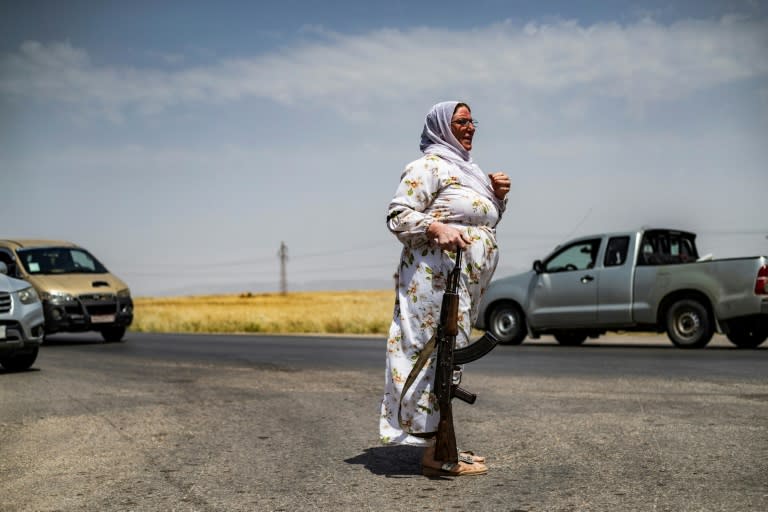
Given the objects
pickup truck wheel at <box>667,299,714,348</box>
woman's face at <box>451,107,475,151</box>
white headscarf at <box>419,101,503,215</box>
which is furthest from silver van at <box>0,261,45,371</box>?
pickup truck wheel at <box>667,299,714,348</box>

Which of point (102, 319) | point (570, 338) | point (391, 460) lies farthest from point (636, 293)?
point (391, 460)

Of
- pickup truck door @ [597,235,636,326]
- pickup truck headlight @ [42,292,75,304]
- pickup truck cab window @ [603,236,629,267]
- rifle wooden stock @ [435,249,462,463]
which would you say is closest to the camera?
rifle wooden stock @ [435,249,462,463]

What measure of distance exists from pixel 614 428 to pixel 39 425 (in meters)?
4.46

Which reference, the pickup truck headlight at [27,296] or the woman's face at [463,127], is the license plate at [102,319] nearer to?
the pickup truck headlight at [27,296]

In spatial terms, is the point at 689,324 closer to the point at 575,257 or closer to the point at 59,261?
the point at 575,257

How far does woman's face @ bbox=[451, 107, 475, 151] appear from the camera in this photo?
18.5ft

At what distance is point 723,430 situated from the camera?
6.87 metres

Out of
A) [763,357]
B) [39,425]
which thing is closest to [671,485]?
[39,425]

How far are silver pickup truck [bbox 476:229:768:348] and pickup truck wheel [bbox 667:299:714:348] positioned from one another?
0.05 ft

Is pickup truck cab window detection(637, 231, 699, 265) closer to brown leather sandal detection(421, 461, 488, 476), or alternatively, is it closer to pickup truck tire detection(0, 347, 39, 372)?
pickup truck tire detection(0, 347, 39, 372)

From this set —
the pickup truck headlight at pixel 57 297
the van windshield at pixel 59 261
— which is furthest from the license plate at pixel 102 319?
the van windshield at pixel 59 261

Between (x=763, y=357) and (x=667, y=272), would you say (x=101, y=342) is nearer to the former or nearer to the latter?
(x=667, y=272)

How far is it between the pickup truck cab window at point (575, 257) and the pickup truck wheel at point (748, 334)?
2642 mm

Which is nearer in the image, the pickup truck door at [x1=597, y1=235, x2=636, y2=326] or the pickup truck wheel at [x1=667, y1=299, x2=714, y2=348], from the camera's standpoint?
the pickup truck wheel at [x1=667, y1=299, x2=714, y2=348]
